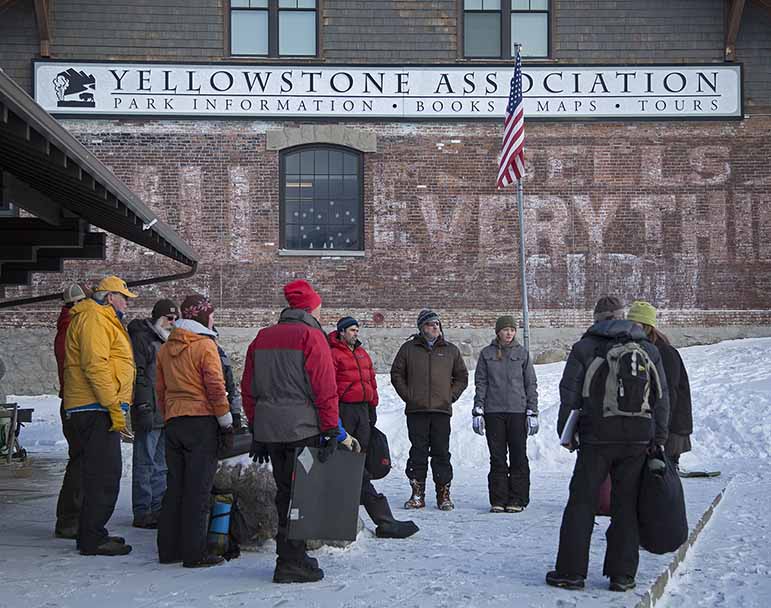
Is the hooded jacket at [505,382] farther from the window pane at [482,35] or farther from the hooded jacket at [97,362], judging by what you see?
the window pane at [482,35]

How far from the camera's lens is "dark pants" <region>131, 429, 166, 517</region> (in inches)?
348

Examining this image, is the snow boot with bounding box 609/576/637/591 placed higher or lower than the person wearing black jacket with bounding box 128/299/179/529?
lower

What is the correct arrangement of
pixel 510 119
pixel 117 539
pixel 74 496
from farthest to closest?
pixel 510 119 < pixel 74 496 < pixel 117 539

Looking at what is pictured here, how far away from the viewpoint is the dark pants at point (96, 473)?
24.9 feet

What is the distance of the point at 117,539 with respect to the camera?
7.72 m

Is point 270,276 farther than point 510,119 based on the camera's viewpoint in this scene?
Yes

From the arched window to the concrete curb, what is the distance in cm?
1308

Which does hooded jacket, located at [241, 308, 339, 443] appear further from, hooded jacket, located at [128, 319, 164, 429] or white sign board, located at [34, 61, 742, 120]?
white sign board, located at [34, 61, 742, 120]

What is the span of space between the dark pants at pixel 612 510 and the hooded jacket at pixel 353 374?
283 centimetres

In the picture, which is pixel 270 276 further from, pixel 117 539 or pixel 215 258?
pixel 117 539

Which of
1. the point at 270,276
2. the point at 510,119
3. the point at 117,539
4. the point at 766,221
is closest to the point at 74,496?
the point at 117,539

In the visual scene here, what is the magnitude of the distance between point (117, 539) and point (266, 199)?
14.5 m

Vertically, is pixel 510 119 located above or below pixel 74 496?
above

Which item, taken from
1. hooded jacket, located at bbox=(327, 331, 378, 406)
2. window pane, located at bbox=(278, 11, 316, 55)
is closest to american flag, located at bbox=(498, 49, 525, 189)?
window pane, located at bbox=(278, 11, 316, 55)
